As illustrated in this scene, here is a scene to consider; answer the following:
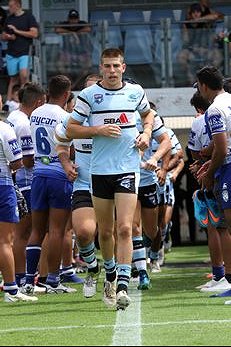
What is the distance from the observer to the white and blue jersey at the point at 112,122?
433 inches

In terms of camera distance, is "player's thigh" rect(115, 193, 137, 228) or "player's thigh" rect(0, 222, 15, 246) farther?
"player's thigh" rect(0, 222, 15, 246)

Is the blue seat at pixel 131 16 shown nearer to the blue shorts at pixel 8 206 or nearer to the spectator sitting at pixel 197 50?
the spectator sitting at pixel 197 50

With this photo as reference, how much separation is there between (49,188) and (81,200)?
3.36ft

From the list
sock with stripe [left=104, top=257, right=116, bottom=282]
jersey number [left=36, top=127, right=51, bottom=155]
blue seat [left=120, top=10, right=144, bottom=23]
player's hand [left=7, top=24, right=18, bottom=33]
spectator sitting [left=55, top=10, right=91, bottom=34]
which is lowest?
blue seat [left=120, top=10, right=144, bottom=23]

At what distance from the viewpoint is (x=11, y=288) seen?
12.5 meters

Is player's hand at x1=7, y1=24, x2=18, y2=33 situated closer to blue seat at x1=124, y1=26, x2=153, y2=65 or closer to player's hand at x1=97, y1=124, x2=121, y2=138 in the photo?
blue seat at x1=124, y1=26, x2=153, y2=65

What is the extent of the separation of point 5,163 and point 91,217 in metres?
1.02

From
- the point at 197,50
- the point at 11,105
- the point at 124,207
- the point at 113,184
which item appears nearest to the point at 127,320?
the point at 124,207

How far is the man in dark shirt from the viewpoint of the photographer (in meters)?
23.0

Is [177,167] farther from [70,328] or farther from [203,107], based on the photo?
[70,328]

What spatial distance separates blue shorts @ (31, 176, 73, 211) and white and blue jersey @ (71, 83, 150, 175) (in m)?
2.20

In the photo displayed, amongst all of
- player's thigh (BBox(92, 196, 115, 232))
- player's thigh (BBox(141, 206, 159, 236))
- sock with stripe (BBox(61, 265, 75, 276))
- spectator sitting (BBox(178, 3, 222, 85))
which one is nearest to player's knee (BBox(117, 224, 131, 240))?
player's thigh (BBox(92, 196, 115, 232))

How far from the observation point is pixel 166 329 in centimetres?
952

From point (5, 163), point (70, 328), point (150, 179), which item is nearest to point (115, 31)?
point (150, 179)
